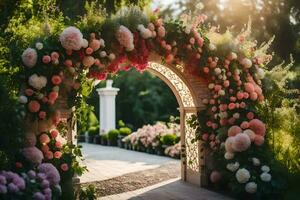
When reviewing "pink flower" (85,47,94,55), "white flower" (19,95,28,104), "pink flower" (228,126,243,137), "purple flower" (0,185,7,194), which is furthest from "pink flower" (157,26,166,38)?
"purple flower" (0,185,7,194)

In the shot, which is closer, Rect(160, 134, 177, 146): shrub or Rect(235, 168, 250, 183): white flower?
Rect(235, 168, 250, 183): white flower

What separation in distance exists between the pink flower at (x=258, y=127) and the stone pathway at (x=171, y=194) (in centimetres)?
128

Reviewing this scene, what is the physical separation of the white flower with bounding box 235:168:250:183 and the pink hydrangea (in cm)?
38

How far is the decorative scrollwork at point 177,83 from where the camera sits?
8.53 meters

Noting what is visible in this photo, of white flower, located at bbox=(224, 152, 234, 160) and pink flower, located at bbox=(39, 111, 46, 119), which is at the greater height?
pink flower, located at bbox=(39, 111, 46, 119)

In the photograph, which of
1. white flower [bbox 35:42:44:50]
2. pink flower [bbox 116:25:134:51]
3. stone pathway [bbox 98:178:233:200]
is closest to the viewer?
white flower [bbox 35:42:44:50]

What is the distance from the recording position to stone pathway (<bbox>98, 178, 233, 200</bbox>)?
7.38m

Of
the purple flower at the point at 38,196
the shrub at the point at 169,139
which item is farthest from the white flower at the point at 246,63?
the shrub at the point at 169,139

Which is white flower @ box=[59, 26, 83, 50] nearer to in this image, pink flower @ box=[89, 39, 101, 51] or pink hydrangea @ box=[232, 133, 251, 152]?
pink flower @ box=[89, 39, 101, 51]

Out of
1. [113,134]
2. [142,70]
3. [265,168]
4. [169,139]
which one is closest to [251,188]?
[265,168]

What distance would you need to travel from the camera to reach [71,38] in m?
6.21

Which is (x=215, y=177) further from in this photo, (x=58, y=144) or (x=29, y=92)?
(x=29, y=92)

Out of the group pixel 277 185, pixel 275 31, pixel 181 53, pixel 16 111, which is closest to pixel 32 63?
pixel 16 111

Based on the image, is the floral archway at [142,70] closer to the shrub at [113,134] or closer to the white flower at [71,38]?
the white flower at [71,38]
